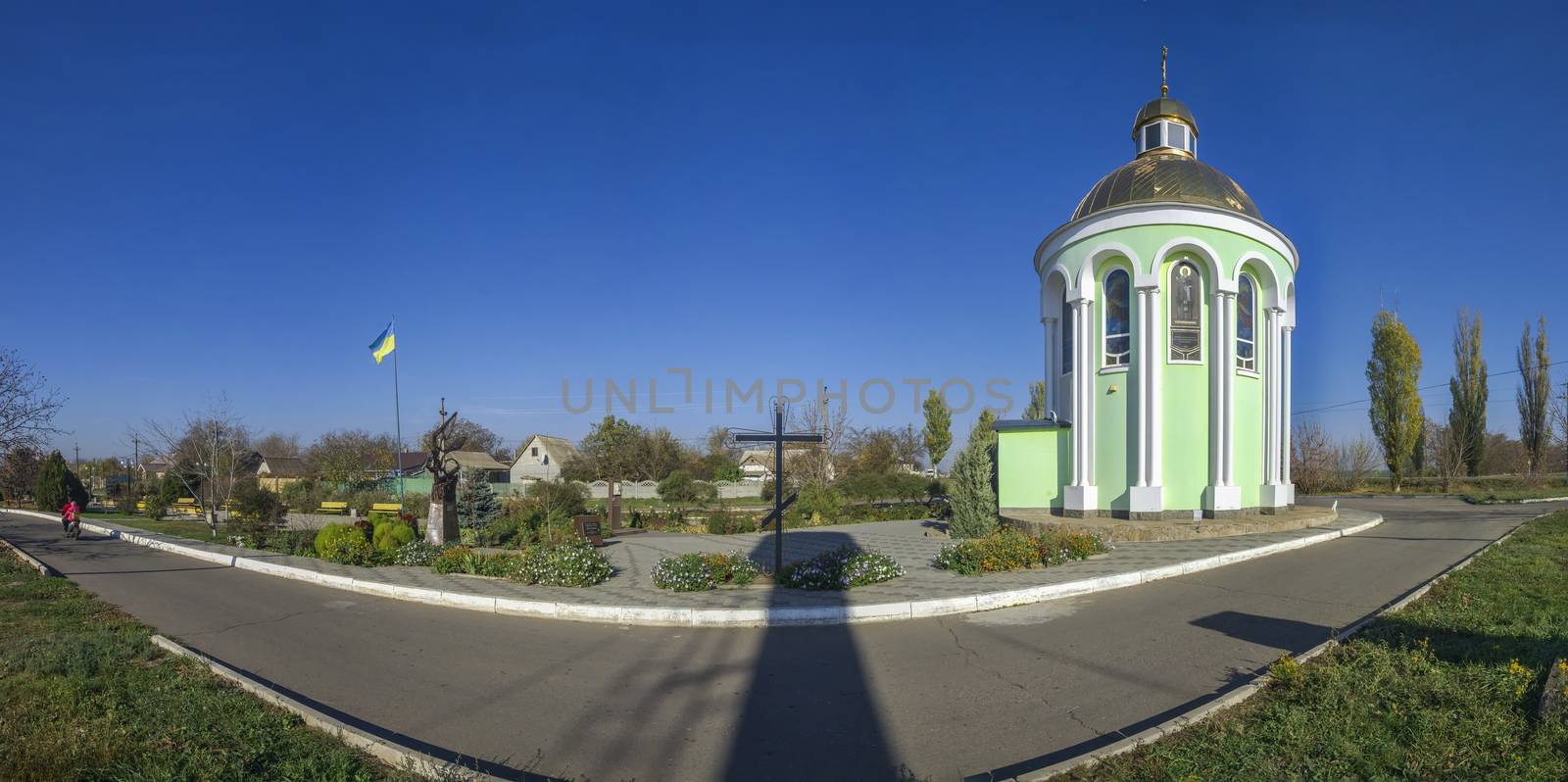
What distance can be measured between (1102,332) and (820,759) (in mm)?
14322

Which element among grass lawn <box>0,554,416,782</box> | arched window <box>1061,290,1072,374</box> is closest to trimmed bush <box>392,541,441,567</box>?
grass lawn <box>0,554,416,782</box>

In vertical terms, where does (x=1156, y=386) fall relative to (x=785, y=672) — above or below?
above

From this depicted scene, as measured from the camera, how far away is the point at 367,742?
4469 mm

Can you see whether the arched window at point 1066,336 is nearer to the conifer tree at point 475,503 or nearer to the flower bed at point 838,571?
the flower bed at point 838,571

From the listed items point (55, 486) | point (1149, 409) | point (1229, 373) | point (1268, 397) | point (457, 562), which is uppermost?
point (1229, 373)

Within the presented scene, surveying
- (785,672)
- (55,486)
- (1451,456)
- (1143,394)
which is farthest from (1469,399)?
(55,486)

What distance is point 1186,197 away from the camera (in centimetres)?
1520

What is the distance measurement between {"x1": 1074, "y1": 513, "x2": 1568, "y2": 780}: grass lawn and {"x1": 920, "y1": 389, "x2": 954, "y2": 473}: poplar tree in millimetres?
37082

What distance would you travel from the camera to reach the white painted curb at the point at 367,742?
12.9ft

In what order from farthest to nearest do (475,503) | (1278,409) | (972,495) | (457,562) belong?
(475,503), (1278,409), (972,495), (457,562)

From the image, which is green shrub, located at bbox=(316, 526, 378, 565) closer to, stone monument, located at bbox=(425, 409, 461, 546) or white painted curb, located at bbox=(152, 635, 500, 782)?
stone monument, located at bbox=(425, 409, 461, 546)

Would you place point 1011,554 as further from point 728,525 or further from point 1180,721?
point 728,525

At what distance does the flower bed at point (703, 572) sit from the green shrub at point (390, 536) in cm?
645

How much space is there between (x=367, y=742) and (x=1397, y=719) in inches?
250
